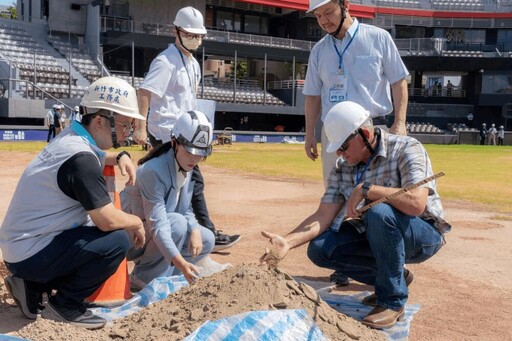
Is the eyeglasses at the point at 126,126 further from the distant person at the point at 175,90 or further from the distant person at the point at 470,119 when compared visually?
the distant person at the point at 470,119

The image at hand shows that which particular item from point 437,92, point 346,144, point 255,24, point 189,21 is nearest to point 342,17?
point 189,21

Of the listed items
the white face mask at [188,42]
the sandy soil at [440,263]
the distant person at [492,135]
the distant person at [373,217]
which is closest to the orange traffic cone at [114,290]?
the sandy soil at [440,263]

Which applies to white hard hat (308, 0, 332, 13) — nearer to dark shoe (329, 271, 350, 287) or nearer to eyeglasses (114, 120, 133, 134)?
eyeglasses (114, 120, 133, 134)

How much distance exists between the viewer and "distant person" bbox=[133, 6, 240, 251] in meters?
5.47

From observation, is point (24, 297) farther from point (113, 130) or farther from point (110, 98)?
point (110, 98)

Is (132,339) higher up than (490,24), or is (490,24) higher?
(490,24)

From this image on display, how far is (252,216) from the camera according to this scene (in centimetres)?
800

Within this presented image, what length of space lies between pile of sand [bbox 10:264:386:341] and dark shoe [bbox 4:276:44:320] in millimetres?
551

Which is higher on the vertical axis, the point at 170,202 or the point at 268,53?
the point at 268,53

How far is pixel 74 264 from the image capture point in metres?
3.53

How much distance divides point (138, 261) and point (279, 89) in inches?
1465

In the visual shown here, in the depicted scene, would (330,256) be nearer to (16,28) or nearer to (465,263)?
(465,263)

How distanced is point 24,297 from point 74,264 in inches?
15.4

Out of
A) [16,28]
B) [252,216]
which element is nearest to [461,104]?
[16,28]
